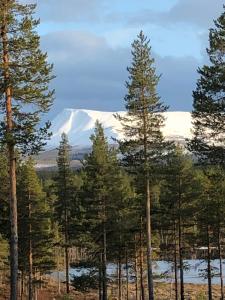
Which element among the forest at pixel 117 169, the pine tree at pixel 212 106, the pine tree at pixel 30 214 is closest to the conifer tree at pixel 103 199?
the forest at pixel 117 169

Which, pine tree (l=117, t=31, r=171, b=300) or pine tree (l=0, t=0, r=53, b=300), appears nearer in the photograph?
pine tree (l=0, t=0, r=53, b=300)

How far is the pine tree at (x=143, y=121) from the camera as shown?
33688 mm

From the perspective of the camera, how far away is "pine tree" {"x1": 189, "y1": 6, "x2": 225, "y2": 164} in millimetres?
25375

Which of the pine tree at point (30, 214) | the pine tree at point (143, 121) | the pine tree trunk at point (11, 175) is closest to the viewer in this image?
the pine tree trunk at point (11, 175)

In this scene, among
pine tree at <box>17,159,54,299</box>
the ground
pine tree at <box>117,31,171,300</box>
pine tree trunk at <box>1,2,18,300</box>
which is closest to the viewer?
pine tree trunk at <box>1,2,18,300</box>

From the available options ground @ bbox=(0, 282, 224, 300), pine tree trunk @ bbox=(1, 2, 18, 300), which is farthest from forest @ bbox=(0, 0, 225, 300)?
ground @ bbox=(0, 282, 224, 300)

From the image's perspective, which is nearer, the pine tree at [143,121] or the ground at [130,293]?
the pine tree at [143,121]

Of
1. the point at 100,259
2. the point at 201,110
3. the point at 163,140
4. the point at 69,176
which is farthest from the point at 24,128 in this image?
the point at 69,176

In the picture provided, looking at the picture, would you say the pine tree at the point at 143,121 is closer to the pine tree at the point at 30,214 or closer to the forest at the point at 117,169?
the forest at the point at 117,169

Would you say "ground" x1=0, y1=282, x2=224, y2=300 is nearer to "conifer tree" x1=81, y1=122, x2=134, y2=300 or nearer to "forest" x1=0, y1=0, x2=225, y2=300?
"forest" x1=0, y1=0, x2=225, y2=300

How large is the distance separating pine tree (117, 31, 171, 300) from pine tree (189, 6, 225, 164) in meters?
7.00

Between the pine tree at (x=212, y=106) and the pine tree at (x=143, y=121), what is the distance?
276 inches

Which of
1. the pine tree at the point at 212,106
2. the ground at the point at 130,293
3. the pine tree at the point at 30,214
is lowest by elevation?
the ground at the point at 130,293

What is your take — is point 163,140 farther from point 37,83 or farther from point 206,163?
point 37,83
